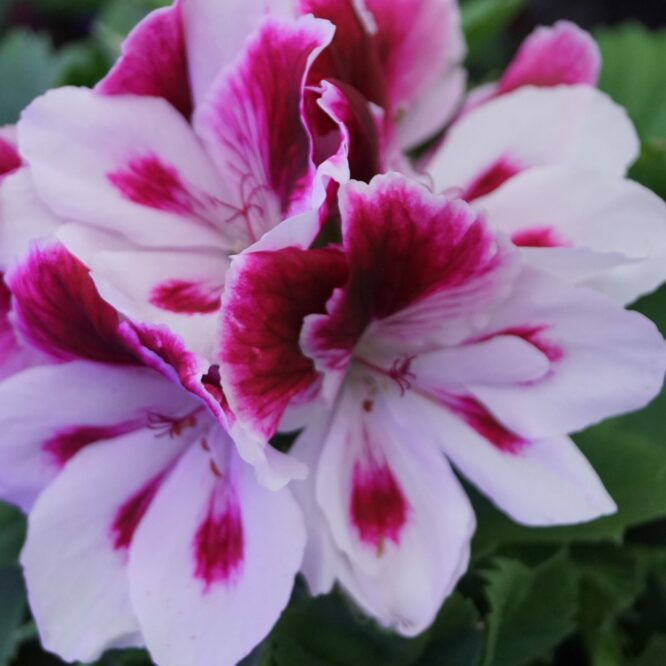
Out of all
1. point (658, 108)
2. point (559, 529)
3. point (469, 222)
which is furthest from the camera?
point (658, 108)

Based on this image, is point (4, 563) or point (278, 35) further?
point (4, 563)

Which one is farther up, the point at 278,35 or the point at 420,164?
the point at 278,35

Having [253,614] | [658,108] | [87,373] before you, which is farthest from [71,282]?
[658,108]

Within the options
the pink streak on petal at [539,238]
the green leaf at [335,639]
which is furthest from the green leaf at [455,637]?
the pink streak on petal at [539,238]

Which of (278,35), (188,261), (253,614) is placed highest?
(278,35)

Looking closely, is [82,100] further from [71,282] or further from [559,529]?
[559,529]

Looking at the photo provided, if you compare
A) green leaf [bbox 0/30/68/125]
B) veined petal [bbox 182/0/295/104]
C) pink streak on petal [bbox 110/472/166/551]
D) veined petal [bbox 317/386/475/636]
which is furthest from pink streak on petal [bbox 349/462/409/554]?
green leaf [bbox 0/30/68/125]

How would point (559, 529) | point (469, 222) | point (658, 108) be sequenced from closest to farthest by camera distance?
point (469, 222), point (559, 529), point (658, 108)
